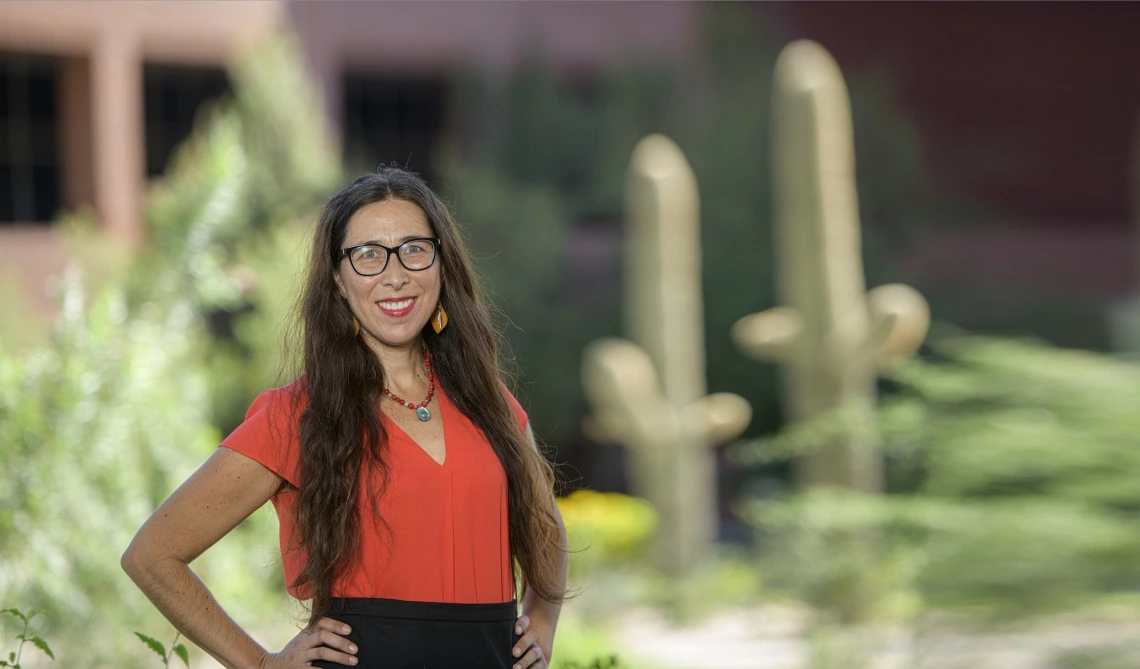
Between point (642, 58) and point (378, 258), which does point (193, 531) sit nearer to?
point (378, 258)

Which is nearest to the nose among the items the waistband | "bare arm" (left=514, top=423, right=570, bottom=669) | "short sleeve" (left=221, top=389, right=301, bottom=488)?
"short sleeve" (left=221, top=389, right=301, bottom=488)

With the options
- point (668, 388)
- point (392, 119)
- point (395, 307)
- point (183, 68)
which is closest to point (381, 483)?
point (395, 307)

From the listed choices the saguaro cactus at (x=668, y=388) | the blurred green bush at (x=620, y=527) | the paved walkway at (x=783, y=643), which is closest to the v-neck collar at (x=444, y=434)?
the paved walkway at (x=783, y=643)

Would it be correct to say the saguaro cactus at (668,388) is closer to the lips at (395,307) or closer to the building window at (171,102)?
the building window at (171,102)

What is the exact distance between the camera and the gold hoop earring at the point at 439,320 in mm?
2057

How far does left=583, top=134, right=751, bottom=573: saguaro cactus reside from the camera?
9500mm

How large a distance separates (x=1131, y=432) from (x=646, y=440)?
20.3ft

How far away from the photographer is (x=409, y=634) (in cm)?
187

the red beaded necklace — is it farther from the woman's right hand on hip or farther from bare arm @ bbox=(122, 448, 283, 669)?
the woman's right hand on hip

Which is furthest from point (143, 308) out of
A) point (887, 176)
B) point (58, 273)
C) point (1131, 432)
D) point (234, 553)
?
point (887, 176)

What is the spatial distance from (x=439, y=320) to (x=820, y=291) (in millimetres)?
6734

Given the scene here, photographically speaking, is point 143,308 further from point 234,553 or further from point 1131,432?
point 1131,432

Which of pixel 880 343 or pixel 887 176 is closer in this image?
pixel 880 343

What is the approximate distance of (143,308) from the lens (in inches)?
235
